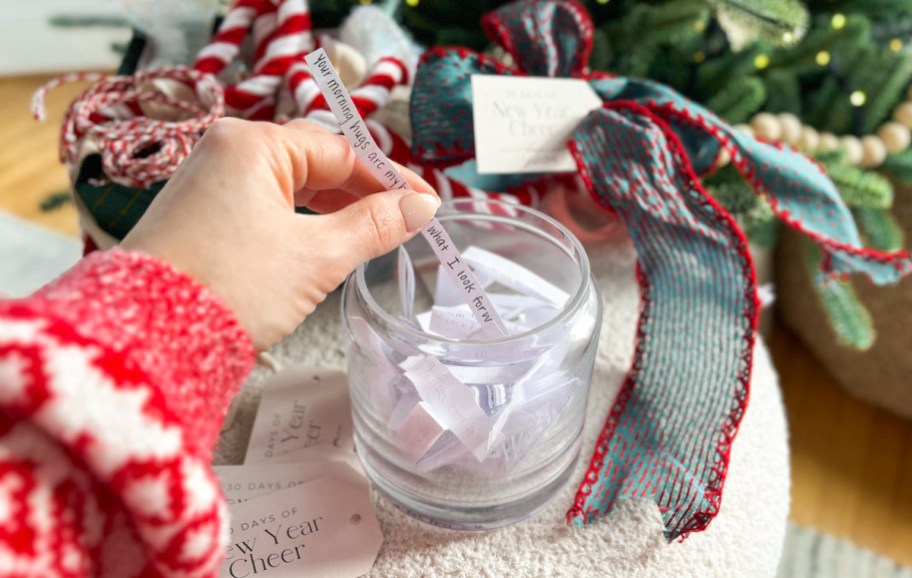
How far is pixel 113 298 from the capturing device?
0.34 m

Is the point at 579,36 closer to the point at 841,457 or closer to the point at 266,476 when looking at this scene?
the point at 266,476

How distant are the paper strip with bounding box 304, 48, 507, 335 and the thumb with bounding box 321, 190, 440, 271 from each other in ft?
0.05

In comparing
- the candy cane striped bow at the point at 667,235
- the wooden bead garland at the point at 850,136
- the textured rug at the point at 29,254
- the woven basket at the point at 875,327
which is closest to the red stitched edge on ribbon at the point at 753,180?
the candy cane striped bow at the point at 667,235

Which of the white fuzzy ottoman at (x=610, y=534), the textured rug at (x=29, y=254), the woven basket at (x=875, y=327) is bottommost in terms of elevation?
the textured rug at (x=29, y=254)

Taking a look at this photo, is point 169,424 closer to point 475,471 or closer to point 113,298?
point 113,298

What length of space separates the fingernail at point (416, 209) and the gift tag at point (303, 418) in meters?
0.21

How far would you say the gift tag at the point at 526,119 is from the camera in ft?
2.21

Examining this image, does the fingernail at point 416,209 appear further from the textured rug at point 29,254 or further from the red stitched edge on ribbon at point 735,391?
the textured rug at point 29,254

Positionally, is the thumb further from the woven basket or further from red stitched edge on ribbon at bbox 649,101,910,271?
the woven basket

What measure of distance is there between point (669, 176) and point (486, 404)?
289 millimetres

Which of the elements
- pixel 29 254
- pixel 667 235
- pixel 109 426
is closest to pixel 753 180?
pixel 667 235

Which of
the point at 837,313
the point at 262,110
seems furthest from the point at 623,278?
the point at 262,110

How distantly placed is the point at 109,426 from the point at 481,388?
230mm

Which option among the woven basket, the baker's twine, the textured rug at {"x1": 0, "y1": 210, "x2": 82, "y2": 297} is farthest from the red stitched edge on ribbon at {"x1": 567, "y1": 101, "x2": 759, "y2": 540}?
the textured rug at {"x1": 0, "y1": 210, "x2": 82, "y2": 297}
